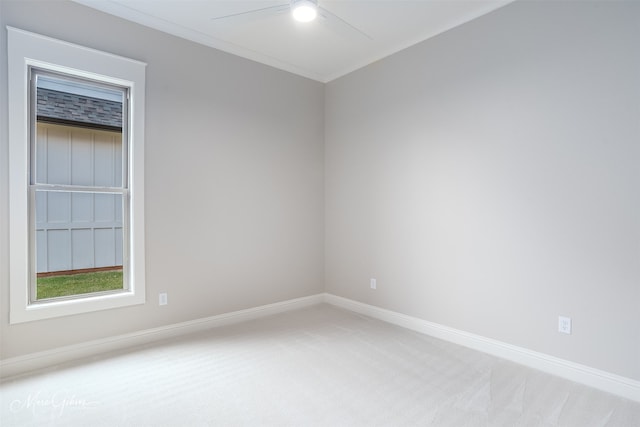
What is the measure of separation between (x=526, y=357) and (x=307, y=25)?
336 centimetres

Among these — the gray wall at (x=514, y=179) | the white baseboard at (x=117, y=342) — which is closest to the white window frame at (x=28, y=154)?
the white baseboard at (x=117, y=342)

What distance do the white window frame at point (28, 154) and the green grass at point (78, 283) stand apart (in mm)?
167

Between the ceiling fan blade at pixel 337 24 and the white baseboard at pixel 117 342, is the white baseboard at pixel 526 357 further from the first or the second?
the ceiling fan blade at pixel 337 24

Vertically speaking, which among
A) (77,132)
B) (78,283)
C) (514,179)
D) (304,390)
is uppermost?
(77,132)

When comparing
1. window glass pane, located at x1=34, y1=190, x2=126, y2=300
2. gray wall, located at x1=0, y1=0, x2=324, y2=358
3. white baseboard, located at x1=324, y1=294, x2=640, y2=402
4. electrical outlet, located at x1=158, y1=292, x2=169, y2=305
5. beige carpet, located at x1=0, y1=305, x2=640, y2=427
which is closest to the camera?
beige carpet, located at x1=0, y1=305, x2=640, y2=427

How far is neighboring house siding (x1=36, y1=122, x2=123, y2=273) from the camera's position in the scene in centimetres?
274

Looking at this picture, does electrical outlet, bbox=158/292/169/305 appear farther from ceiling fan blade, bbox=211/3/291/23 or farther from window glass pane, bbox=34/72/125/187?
ceiling fan blade, bbox=211/3/291/23

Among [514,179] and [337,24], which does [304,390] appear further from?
[337,24]

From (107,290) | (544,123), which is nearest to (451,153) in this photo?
(544,123)

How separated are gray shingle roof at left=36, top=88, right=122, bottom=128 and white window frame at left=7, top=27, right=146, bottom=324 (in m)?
0.16

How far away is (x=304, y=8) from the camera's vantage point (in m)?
2.43

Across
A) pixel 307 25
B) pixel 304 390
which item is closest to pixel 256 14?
pixel 307 25

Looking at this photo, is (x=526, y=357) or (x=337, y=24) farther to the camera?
(x=337, y=24)

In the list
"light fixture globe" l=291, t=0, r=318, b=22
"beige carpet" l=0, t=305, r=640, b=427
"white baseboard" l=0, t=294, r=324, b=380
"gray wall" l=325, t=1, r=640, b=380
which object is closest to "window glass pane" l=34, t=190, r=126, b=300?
"white baseboard" l=0, t=294, r=324, b=380
